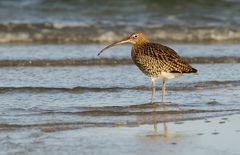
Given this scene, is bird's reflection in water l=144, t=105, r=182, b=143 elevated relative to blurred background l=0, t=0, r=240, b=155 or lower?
lower

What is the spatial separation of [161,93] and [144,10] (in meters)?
9.37

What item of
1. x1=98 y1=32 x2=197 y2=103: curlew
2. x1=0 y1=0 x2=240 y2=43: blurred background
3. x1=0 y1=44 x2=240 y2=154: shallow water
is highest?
x1=0 y1=0 x2=240 y2=43: blurred background

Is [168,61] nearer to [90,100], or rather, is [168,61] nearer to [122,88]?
[122,88]

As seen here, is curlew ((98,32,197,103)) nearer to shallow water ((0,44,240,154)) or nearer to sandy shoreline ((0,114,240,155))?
shallow water ((0,44,240,154))

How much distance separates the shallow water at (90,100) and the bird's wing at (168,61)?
40cm

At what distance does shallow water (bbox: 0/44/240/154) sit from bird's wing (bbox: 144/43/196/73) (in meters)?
0.40

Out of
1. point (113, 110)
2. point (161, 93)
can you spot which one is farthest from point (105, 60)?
point (113, 110)

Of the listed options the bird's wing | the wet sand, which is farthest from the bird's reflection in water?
the bird's wing

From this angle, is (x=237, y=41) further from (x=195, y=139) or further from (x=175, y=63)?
(x=195, y=139)

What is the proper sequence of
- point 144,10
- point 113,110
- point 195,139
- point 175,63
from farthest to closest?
point 144,10 < point 175,63 < point 113,110 < point 195,139

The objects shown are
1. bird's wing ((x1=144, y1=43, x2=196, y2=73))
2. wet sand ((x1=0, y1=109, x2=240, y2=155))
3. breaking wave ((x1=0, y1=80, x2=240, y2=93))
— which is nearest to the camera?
wet sand ((x1=0, y1=109, x2=240, y2=155))

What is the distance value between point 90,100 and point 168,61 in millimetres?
1160

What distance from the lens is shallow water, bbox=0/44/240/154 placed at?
28.0 ft

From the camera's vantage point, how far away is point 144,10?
2055cm
